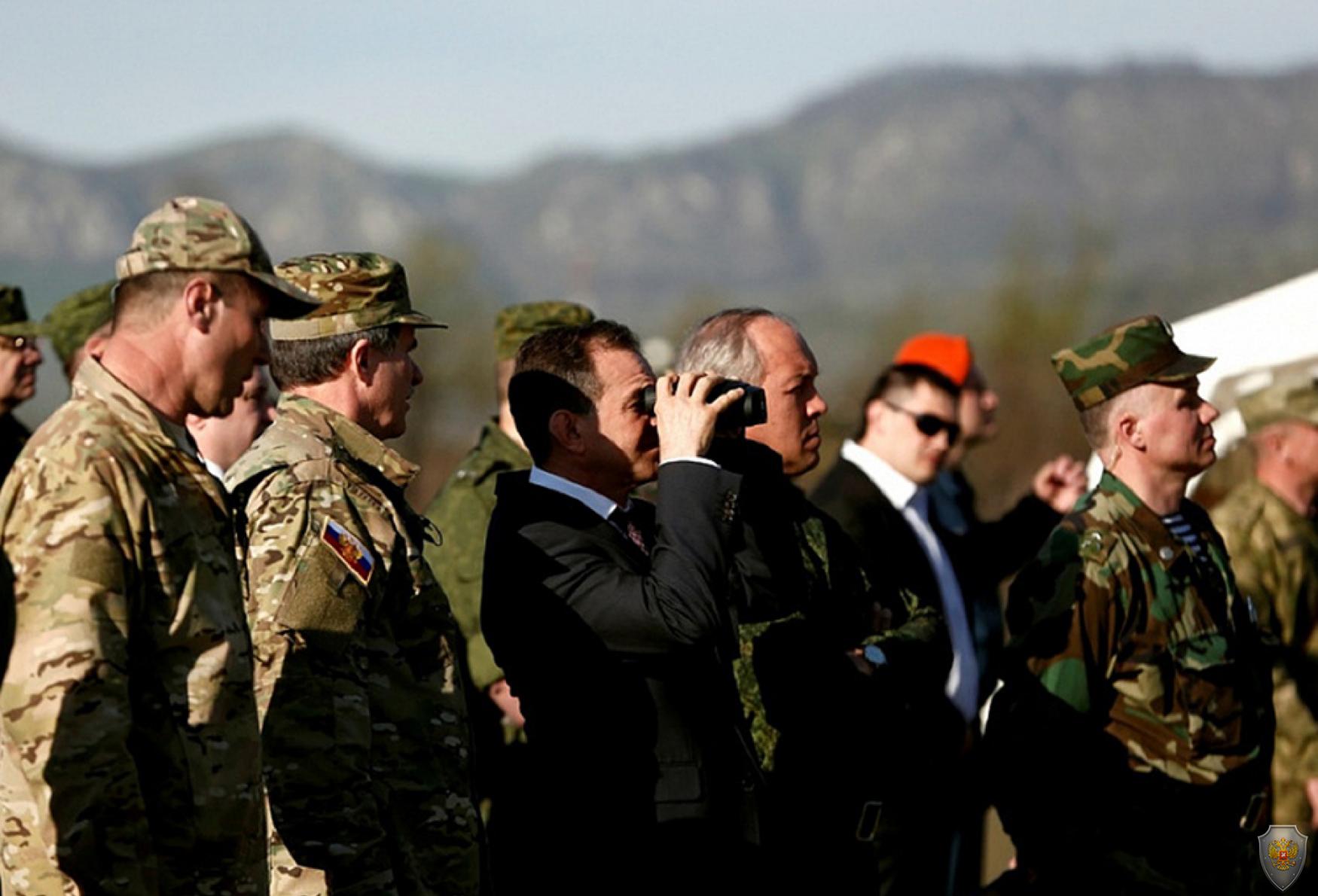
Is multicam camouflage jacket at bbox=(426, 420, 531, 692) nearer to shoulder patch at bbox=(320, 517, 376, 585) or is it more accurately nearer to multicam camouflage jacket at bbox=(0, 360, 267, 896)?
shoulder patch at bbox=(320, 517, 376, 585)

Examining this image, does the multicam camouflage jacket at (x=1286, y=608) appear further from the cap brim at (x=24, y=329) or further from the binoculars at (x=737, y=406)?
the cap brim at (x=24, y=329)

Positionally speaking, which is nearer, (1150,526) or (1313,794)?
(1150,526)

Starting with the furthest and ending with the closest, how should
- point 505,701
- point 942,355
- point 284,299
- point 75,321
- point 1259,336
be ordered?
point 1259,336, point 942,355, point 75,321, point 505,701, point 284,299

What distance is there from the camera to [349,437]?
15.3 ft

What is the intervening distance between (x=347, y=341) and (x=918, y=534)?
3149 millimetres

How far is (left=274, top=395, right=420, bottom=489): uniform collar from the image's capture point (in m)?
4.63

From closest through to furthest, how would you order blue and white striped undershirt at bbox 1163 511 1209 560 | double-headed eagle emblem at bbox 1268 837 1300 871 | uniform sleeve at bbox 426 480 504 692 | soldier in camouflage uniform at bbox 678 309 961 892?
1. soldier in camouflage uniform at bbox 678 309 961 892
2. blue and white striped undershirt at bbox 1163 511 1209 560
3. double-headed eagle emblem at bbox 1268 837 1300 871
4. uniform sleeve at bbox 426 480 504 692

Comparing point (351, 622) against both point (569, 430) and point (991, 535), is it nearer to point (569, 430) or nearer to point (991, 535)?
point (569, 430)

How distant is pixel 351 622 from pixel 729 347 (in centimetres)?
157

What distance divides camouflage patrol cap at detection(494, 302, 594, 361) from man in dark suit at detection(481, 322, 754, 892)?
276 centimetres

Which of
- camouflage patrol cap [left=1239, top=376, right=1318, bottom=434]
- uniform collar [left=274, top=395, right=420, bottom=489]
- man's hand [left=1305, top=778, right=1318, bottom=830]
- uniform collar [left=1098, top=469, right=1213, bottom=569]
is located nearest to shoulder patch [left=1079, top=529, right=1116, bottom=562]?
uniform collar [left=1098, top=469, right=1213, bottom=569]

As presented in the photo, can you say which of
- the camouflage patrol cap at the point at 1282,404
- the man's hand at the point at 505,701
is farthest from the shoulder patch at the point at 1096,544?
the camouflage patrol cap at the point at 1282,404

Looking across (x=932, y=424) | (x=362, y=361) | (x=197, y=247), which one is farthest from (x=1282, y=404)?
(x=197, y=247)

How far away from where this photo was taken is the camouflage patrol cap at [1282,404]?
316 inches
